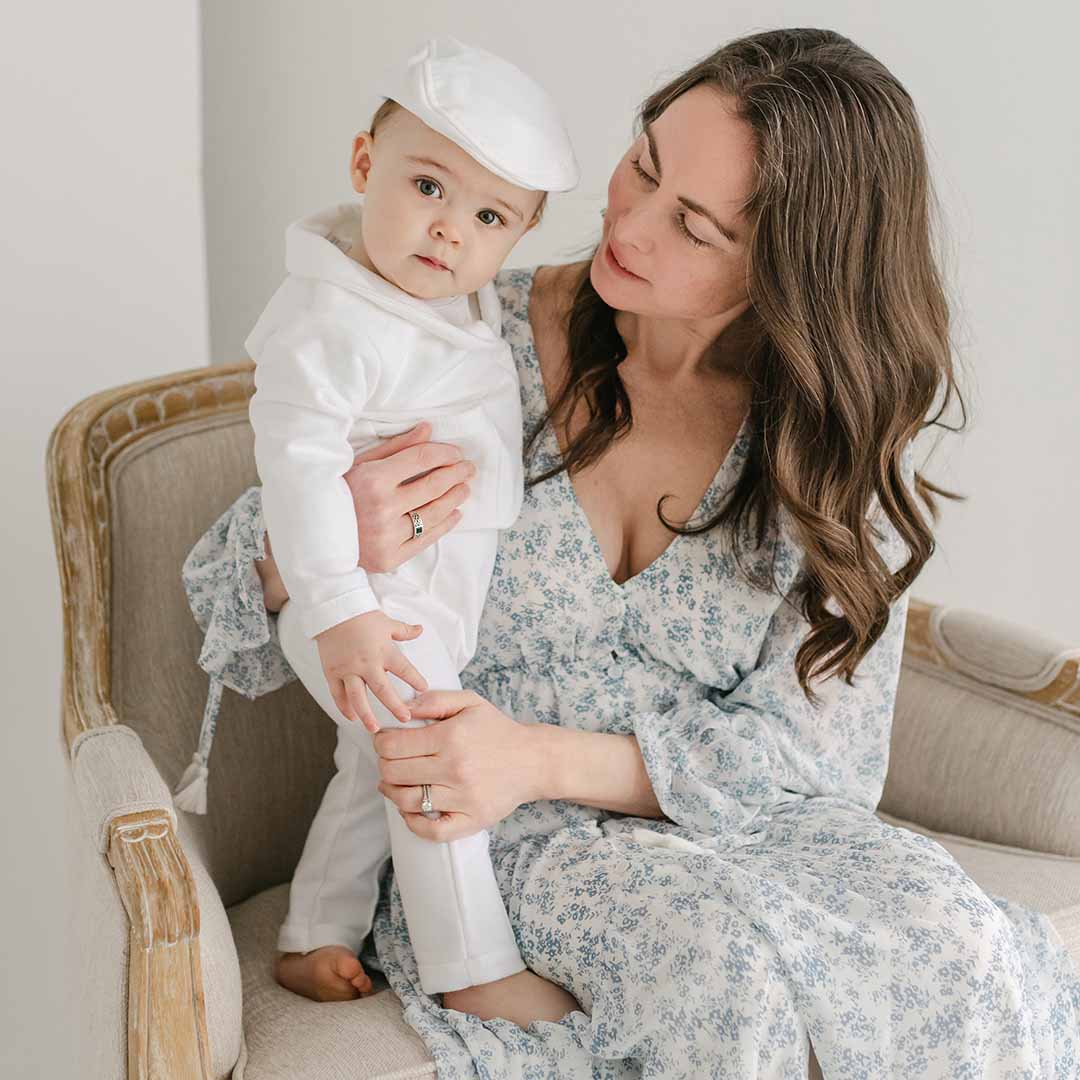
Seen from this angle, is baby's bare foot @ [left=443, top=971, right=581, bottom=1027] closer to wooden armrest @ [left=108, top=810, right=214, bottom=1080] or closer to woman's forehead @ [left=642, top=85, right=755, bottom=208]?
wooden armrest @ [left=108, top=810, right=214, bottom=1080]

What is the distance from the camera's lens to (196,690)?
1.59 metres

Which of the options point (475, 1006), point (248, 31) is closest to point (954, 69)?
point (248, 31)

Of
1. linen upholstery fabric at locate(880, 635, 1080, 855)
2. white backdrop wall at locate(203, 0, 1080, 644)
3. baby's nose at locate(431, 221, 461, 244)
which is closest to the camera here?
baby's nose at locate(431, 221, 461, 244)

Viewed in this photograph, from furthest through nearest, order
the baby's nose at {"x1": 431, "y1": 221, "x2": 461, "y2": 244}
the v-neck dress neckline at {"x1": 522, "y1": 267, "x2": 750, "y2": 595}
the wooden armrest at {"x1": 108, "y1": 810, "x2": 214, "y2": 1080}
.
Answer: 1. the v-neck dress neckline at {"x1": 522, "y1": 267, "x2": 750, "y2": 595}
2. the baby's nose at {"x1": 431, "y1": 221, "x2": 461, "y2": 244}
3. the wooden armrest at {"x1": 108, "y1": 810, "x2": 214, "y2": 1080}

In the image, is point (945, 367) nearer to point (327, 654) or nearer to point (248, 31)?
point (327, 654)

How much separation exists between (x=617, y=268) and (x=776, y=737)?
55 centimetres

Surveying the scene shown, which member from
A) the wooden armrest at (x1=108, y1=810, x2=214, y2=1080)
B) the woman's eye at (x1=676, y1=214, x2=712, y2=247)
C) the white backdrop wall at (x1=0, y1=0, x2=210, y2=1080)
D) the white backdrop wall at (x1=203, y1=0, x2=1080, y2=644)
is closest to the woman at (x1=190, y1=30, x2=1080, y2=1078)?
the woman's eye at (x1=676, y1=214, x2=712, y2=247)

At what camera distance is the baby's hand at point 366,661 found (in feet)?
3.93

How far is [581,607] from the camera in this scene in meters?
1.45

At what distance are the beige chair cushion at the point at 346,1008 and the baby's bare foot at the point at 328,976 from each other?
0.02 m

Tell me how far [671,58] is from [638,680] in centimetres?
A: 117

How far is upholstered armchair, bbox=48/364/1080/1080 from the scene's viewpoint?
1.14 meters

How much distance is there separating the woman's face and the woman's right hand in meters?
0.24

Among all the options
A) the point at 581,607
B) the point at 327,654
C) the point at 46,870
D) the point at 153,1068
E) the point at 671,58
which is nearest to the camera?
the point at 153,1068
